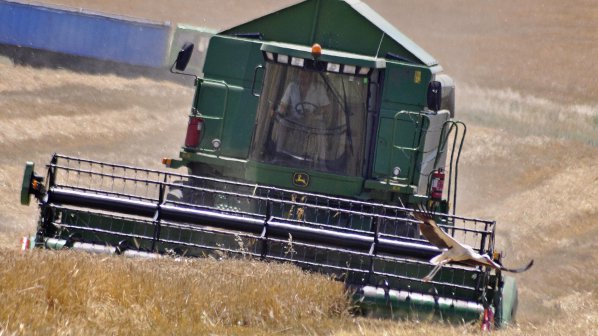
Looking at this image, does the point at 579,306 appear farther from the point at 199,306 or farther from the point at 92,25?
the point at 92,25

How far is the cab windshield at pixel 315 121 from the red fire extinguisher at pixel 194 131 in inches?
27.1

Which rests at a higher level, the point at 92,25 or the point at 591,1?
the point at 591,1

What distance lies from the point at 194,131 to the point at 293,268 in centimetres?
288

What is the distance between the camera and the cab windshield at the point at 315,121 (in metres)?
12.7

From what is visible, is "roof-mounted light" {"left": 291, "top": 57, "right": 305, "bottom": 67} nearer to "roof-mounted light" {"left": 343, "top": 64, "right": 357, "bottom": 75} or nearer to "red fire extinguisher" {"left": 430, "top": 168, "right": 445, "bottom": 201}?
"roof-mounted light" {"left": 343, "top": 64, "right": 357, "bottom": 75}

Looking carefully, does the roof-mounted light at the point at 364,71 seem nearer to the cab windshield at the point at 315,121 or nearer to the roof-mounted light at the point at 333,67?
the cab windshield at the point at 315,121

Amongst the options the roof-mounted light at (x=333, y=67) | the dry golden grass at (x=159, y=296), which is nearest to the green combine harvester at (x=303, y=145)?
the roof-mounted light at (x=333, y=67)

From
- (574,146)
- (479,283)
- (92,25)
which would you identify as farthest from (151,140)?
(479,283)

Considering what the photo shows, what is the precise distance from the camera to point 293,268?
34.8 feet

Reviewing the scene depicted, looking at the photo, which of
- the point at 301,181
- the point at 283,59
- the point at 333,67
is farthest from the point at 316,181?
the point at 283,59

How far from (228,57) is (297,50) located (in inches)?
35.1

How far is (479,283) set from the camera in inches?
441

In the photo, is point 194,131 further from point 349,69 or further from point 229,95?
point 349,69

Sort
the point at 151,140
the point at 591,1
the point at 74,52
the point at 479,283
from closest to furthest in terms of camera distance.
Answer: the point at 479,283
the point at 151,140
the point at 74,52
the point at 591,1
